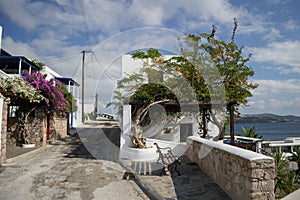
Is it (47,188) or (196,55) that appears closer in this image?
(47,188)

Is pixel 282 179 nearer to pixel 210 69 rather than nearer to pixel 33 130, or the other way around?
pixel 210 69

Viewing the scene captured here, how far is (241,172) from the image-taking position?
4.24m

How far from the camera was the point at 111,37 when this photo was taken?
9.90 m

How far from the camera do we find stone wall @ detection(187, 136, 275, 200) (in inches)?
154

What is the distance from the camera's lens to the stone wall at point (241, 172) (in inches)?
154

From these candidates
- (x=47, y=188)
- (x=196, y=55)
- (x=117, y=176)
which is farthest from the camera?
(x=196, y=55)

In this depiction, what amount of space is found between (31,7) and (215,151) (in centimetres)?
977

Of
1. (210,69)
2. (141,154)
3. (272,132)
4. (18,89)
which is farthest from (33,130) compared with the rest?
(272,132)

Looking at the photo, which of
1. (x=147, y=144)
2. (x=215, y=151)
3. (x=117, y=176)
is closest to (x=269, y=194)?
(x=215, y=151)

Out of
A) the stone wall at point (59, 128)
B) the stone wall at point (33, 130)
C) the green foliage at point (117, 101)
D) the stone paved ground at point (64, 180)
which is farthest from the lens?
the stone wall at point (59, 128)

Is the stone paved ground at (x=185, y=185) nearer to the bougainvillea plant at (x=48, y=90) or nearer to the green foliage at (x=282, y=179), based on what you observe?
the green foliage at (x=282, y=179)

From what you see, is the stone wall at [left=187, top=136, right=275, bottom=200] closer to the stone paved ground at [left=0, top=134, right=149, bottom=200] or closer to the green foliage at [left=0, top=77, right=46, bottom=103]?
the stone paved ground at [left=0, top=134, right=149, bottom=200]

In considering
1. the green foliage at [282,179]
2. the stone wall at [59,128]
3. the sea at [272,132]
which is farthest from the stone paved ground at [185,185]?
the sea at [272,132]

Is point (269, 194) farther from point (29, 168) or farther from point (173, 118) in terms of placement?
point (173, 118)
